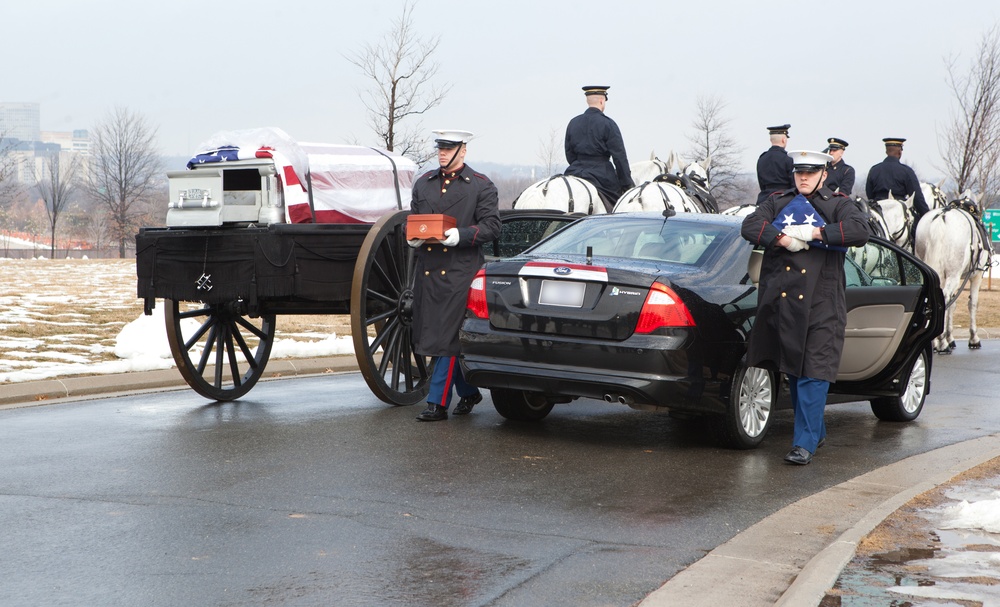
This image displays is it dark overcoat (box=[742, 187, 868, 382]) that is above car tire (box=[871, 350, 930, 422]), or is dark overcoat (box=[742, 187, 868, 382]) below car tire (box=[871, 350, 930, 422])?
above

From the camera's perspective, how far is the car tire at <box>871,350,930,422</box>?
31.8ft

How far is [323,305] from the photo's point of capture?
31.1 feet

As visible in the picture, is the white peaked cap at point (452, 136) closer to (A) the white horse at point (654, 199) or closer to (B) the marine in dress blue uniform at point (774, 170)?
(A) the white horse at point (654, 199)

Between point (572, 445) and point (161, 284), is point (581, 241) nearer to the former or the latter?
point (572, 445)

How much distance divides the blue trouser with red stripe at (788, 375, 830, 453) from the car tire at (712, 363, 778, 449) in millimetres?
326

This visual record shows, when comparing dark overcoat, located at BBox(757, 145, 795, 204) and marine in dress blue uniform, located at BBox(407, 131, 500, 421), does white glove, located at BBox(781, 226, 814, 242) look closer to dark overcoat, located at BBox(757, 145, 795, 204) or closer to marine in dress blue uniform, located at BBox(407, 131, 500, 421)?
marine in dress blue uniform, located at BBox(407, 131, 500, 421)

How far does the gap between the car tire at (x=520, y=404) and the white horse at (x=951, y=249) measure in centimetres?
886

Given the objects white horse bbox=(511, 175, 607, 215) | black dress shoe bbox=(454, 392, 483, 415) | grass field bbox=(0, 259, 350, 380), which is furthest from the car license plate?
grass field bbox=(0, 259, 350, 380)

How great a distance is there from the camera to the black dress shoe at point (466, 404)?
9.31 metres

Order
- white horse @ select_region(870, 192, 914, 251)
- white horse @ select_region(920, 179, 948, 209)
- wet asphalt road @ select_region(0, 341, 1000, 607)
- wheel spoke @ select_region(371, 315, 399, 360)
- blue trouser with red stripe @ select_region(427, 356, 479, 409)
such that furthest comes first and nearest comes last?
1. white horse @ select_region(920, 179, 948, 209)
2. white horse @ select_region(870, 192, 914, 251)
3. wheel spoke @ select_region(371, 315, 399, 360)
4. blue trouser with red stripe @ select_region(427, 356, 479, 409)
5. wet asphalt road @ select_region(0, 341, 1000, 607)

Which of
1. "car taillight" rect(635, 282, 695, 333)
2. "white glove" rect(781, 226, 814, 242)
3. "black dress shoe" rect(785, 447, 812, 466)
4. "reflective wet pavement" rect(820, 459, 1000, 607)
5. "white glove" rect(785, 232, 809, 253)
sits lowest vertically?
"black dress shoe" rect(785, 447, 812, 466)

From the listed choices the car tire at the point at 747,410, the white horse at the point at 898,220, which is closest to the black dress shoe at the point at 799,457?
the car tire at the point at 747,410

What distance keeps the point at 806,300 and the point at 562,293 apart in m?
1.50

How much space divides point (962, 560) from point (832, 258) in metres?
2.78
